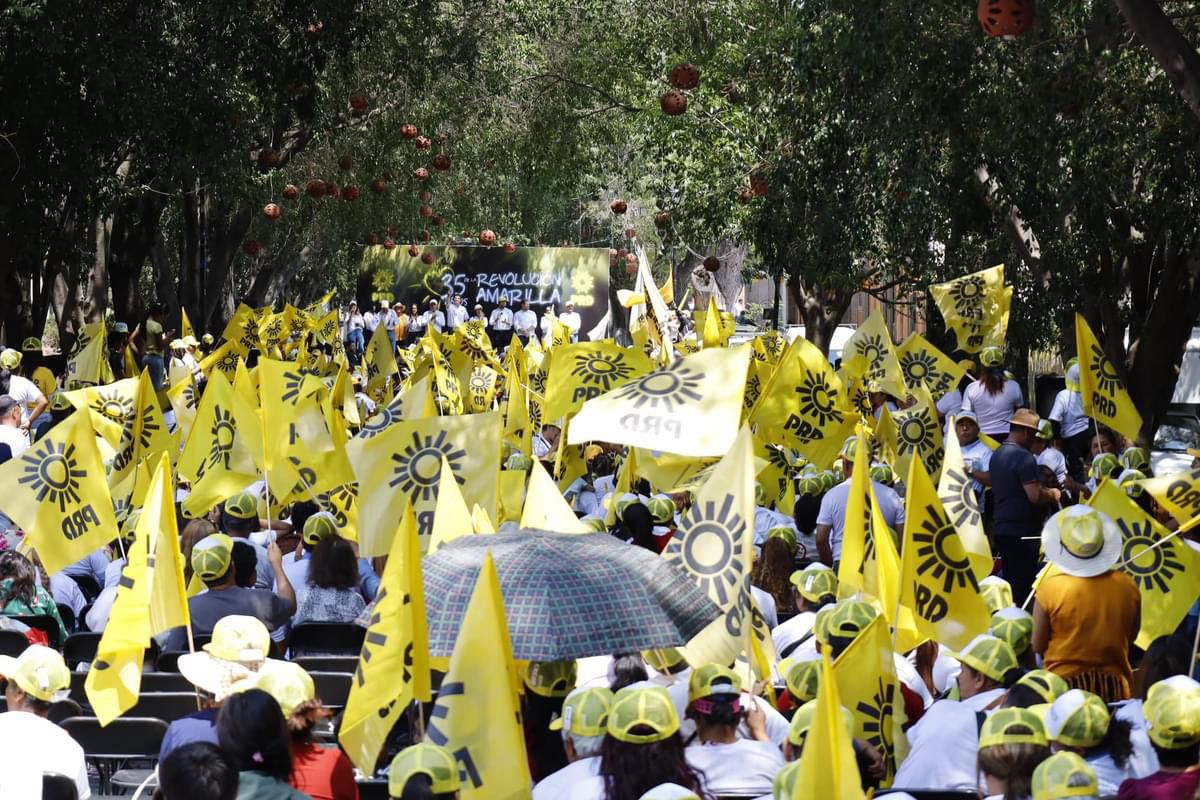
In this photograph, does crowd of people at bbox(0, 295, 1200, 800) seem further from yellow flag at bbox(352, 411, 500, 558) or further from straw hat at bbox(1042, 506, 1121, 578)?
yellow flag at bbox(352, 411, 500, 558)

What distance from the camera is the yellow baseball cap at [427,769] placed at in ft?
15.2

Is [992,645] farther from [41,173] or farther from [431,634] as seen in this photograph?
[41,173]

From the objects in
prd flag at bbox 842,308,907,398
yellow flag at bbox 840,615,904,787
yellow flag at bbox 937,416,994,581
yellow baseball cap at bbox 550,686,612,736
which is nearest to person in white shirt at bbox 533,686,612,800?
yellow baseball cap at bbox 550,686,612,736

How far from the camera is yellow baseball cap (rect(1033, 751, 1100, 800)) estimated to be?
178 inches

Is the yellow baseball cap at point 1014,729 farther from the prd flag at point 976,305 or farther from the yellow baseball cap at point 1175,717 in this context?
the prd flag at point 976,305

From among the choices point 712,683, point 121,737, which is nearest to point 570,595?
point 712,683

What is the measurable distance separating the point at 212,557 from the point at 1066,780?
15.2 feet

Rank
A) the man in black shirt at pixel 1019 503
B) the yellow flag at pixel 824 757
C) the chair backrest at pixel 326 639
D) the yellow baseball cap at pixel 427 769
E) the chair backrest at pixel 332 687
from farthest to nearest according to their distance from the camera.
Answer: the man in black shirt at pixel 1019 503 < the chair backrest at pixel 326 639 < the chair backrest at pixel 332 687 < the yellow baseball cap at pixel 427 769 < the yellow flag at pixel 824 757

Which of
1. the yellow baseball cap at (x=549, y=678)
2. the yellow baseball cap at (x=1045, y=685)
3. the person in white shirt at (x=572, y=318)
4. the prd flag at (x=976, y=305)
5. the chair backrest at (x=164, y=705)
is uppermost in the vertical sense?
the prd flag at (x=976, y=305)

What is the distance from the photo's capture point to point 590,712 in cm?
555

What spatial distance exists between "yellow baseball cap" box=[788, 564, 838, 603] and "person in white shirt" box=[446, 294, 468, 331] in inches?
1230

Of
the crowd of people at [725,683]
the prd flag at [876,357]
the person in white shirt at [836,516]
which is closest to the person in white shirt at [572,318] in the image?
the prd flag at [876,357]

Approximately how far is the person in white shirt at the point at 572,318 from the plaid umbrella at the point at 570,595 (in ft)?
92.9

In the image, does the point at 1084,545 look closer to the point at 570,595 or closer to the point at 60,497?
the point at 570,595
